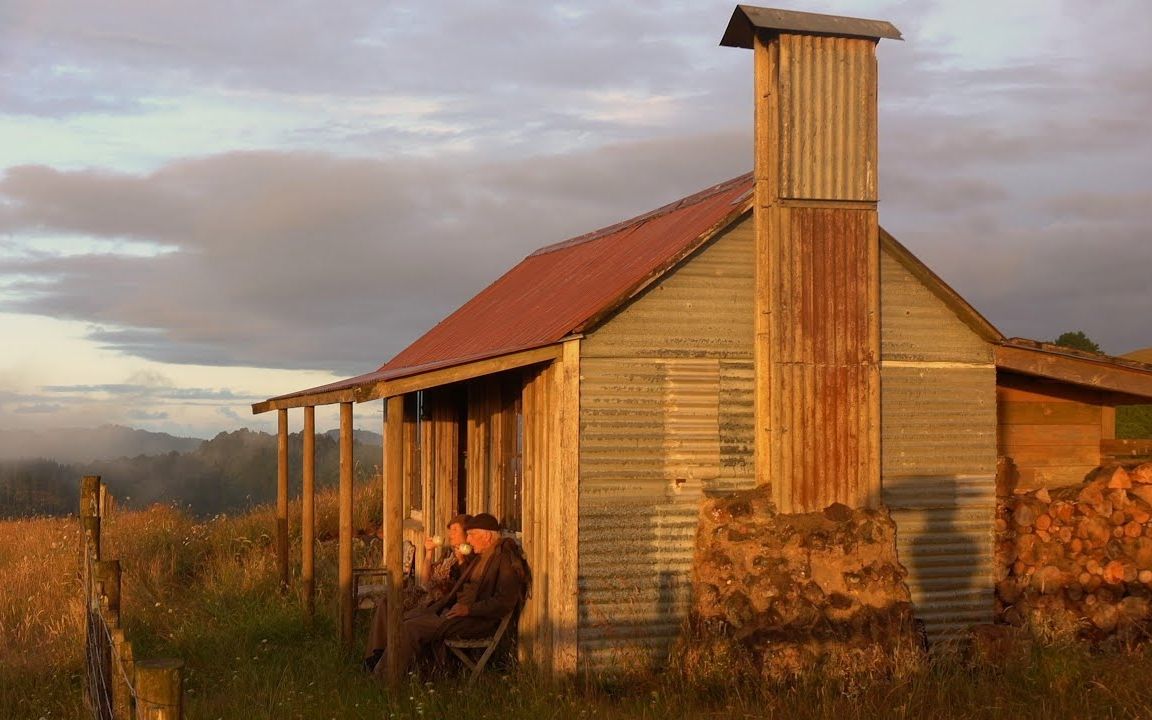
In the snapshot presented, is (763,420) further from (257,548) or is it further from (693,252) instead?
(257,548)

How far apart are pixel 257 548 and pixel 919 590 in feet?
30.0

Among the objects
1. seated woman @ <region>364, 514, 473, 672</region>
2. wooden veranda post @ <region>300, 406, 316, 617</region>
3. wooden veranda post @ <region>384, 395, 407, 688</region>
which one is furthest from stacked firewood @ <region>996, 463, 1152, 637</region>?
wooden veranda post @ <region>300, 406, 316, 617</region>

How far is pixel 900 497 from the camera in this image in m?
11.0

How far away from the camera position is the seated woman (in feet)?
35.6

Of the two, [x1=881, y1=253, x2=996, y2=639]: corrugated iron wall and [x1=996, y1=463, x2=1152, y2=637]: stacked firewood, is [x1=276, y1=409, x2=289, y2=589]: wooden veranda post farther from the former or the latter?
[x1=996, y1=463, x2=1152, y2=637]: stacked firewood

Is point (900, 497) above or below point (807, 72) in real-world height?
below

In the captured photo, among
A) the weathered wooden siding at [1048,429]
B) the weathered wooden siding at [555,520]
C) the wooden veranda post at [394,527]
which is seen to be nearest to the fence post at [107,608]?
the wooden veranda post at [394,527]

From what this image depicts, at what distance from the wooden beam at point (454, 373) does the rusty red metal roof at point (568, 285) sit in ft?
0.24

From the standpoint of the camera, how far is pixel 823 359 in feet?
34.9

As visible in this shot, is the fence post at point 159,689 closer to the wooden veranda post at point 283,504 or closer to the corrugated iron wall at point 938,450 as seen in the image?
the corrugated iron wall at point 938,450

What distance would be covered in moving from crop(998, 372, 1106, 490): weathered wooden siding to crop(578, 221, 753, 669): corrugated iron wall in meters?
3.02

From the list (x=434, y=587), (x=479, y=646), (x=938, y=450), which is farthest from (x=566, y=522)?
(x=938, y=450)

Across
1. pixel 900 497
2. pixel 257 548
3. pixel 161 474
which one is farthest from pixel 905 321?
pixel 161 474

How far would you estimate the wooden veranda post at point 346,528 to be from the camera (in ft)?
37.8
